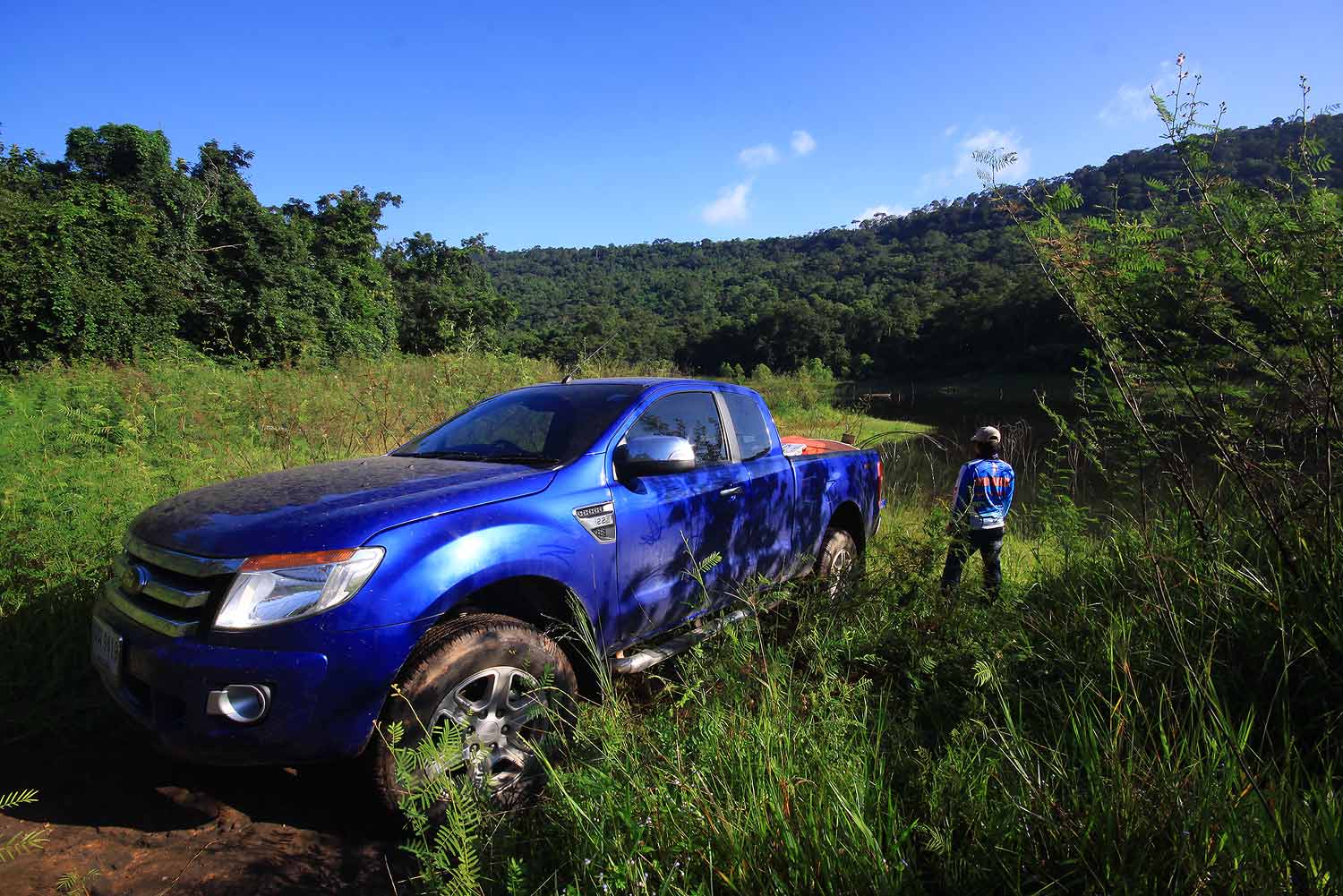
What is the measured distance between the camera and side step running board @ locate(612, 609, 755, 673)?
2809 mm

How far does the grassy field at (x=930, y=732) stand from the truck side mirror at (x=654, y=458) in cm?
74

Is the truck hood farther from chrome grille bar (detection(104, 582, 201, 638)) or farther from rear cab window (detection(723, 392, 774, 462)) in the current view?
rear cab window (detection(723, 392, 774, 462))

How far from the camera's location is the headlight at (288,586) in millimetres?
2113

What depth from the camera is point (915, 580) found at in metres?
3.45

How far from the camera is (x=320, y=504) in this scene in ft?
8.01

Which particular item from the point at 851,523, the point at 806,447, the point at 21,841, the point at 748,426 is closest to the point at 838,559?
the point at 851,523

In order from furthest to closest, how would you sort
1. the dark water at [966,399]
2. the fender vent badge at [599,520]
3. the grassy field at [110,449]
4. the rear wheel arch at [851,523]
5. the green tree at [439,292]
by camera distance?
the green tree at [439,292] → the dark water at [966,399] → the rear wheel arch at [851,523] → the grassy field at [110,449] → the fender vent badge at [599,520]

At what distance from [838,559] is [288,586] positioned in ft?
10.9

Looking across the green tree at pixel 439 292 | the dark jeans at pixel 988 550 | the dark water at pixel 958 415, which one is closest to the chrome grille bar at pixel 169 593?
the dark jeans at pixel 988 550

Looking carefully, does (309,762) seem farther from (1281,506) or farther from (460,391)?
(460,391)

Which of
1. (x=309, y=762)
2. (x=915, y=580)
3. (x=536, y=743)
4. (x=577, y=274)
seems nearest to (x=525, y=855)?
(x=536, y=743)

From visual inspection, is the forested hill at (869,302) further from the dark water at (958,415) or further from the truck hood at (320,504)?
the truck hood at (320,504)

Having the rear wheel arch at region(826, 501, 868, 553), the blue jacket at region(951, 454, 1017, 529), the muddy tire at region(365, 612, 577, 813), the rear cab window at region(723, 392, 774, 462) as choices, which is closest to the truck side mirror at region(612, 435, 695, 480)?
the muddy tire at region(365, 612, 577, 813)

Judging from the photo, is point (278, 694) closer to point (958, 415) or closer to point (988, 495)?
point (988, 495)
